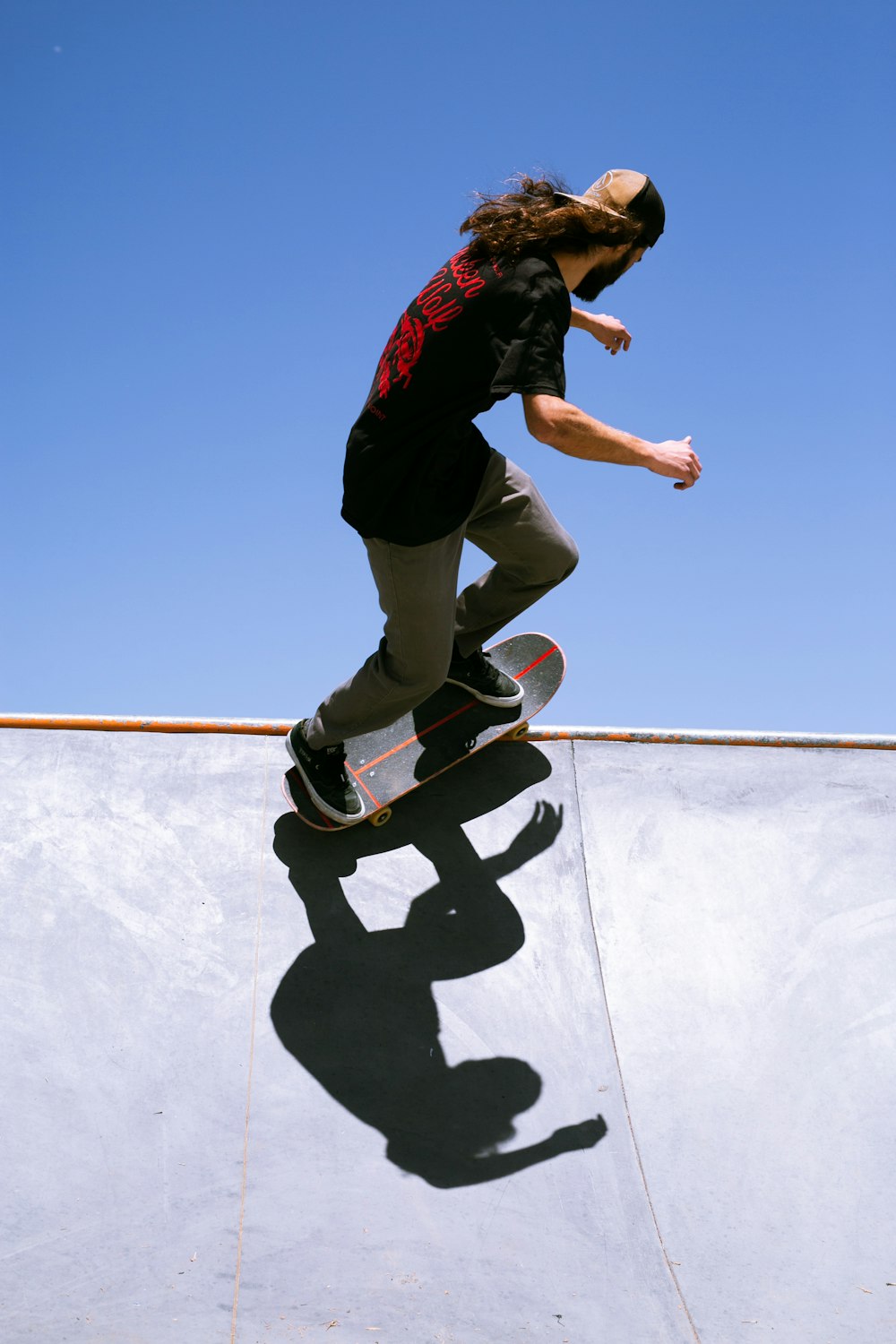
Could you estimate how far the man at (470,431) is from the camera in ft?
10.6

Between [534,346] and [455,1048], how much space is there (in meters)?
2.36

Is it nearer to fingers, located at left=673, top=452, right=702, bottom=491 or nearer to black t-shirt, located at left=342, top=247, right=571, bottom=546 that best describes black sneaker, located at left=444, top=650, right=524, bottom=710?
black t-shirt, located at left=342, top=247, right=571, bottom=546

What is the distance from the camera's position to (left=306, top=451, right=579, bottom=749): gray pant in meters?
3.78

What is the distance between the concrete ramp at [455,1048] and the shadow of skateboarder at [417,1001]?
12 millimetres

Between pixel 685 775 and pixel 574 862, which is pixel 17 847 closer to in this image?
pixel 574 862

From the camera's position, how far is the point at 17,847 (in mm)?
4199

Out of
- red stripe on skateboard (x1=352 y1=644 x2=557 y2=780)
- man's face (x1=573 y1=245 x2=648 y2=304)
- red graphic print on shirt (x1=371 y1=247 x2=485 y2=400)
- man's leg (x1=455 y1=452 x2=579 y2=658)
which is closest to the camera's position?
red graphic print on shirt (x1=371 y1=247 x2=485 y2=400)

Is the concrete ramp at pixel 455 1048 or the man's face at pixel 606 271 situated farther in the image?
the man's face at pixel 606 271

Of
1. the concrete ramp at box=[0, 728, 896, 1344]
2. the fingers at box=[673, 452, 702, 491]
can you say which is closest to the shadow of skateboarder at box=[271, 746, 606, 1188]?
the concrete ramp at box=[0, 728, 896, 1344]

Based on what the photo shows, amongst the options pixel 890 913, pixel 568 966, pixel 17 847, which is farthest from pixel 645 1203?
pixel 17 847

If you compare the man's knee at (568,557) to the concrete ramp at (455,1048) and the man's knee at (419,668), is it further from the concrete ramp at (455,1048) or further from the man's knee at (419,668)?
the concrete ramp at (455,1048)

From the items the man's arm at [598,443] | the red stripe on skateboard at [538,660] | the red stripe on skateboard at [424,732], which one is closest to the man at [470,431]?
the man's arm at [598,443]

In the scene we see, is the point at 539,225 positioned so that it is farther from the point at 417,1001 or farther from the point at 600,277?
the point at 417,1001

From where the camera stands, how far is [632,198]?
11.4 ft
